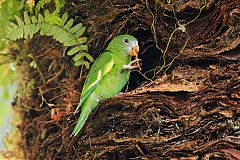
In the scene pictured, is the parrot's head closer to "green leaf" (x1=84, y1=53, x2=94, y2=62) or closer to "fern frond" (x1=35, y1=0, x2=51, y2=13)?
"green leaf" (x1=84, y1=53, x2=94, y2=62)

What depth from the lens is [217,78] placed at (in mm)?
1258

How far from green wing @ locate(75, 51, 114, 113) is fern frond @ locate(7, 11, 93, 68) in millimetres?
57

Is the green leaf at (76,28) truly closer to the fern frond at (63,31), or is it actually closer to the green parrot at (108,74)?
the fern frond at (63,31)

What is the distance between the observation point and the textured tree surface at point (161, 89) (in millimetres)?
1234

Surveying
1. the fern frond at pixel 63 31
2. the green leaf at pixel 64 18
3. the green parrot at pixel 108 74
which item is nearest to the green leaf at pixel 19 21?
the fern frond at pixel 63 31

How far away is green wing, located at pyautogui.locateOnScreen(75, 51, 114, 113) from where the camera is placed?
1456mm

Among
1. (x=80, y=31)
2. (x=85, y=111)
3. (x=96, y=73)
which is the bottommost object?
(x=85, y=111)

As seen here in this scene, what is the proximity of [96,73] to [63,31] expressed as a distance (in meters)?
0.18

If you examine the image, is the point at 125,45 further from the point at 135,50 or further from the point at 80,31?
the point at 80,31

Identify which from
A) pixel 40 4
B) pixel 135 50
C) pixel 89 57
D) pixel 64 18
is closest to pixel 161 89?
pixel 135 50

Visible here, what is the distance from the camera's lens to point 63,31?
152cm

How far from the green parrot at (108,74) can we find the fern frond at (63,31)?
6cm

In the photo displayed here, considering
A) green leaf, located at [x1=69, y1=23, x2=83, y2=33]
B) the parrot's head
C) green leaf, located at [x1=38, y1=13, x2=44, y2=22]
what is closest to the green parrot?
the parrot's head

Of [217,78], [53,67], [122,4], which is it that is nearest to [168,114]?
[217,78]
